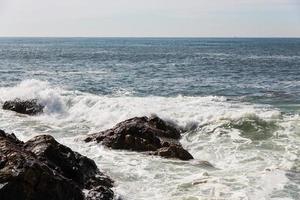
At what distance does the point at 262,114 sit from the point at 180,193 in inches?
422

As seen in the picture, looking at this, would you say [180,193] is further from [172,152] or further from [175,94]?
[175,94]

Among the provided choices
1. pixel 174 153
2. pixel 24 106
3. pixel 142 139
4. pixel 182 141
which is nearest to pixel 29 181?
pixel 174 153

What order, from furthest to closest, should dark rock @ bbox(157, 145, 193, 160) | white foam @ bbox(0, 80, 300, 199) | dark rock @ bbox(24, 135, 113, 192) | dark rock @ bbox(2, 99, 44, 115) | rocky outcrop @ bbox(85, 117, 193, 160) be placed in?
1. dark rock @ bbox(2, 99, 44, 115)
2. rocky outcrop @ bbox(85, 117, 193, 160)
3. dark rock @ bbox(157, 145, 193, 160)
4. white foam @ bbox(0, 80, 300, 199)
5. dark rock @ bbox(24, 135, 113, 192)

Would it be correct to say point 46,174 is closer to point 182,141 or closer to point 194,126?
point 182,141

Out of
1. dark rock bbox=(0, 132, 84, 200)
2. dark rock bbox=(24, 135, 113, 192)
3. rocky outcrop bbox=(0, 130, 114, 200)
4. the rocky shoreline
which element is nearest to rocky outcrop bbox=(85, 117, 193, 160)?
the rocky shoreline

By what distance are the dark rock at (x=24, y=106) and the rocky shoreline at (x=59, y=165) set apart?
26.8 ft

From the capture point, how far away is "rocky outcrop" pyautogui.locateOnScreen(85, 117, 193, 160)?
49.5ft

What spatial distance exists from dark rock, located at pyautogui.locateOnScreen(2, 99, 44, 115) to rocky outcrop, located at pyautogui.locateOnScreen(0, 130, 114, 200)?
11657mm

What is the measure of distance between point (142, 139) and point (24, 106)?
32.5 ft

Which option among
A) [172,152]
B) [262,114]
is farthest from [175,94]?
[172,152]

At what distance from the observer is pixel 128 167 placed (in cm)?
1388

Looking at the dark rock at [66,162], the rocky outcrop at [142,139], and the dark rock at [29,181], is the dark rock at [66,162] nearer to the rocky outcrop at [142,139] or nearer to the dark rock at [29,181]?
the dark rock at [29,181]

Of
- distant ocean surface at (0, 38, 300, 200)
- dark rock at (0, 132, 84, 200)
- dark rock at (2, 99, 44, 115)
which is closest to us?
dark rock at (0, 132, 84, 200)

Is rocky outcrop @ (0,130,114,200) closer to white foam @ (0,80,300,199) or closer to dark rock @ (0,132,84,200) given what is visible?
dark rock @ (0,132,84,200)
